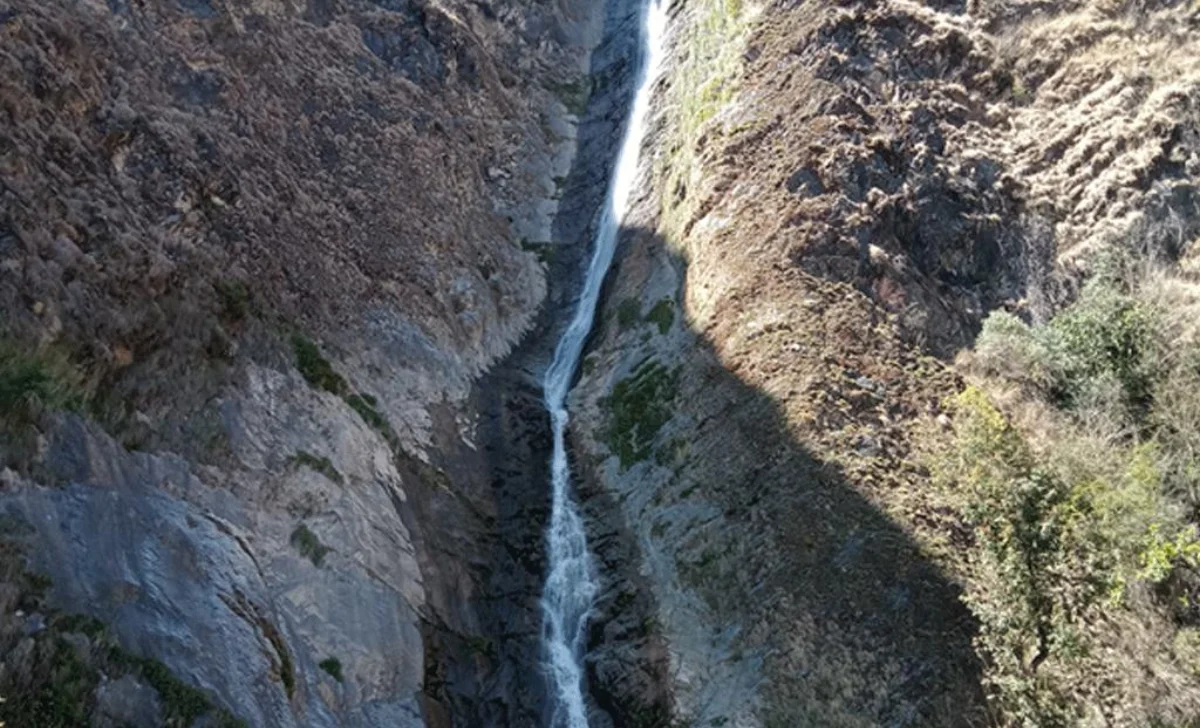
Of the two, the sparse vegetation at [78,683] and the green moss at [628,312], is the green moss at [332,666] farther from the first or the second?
the green moss at [628,312]

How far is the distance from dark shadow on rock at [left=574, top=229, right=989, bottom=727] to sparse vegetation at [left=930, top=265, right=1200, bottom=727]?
1.12 metres

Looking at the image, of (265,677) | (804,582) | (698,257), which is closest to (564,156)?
(698,257)

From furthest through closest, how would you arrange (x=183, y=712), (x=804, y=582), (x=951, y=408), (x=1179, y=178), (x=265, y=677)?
1. (x=1179, y=178)
2. (x=951, y=408)
3. (x=804, y=582)
4. (x=265, y=677)
5. (x=183, y=712)

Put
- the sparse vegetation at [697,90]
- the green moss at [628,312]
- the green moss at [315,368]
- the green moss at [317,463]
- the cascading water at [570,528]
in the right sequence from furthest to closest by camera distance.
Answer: the sparse vegetation at [697,90] < the green moss at [628,312] < the green moss at [315,368] < the cascading water at [570,528] < the green moss at [317,463]

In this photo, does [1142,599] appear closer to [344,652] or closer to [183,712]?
[344,652]

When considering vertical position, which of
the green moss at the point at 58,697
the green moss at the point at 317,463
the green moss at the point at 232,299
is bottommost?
the green moss at the point at 58,697

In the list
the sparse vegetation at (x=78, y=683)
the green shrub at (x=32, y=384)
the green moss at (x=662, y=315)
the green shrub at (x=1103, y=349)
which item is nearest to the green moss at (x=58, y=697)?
the sparse vegetation at (x=78, y=683)

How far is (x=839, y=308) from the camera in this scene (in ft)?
67.6

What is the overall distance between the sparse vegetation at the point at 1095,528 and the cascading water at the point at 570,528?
7.70 metres

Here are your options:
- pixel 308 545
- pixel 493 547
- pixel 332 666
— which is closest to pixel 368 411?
pixel 493 547

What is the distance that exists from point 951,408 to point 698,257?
27.9 ft

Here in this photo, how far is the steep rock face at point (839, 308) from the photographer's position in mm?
15766

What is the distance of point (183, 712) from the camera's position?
11.1 meters

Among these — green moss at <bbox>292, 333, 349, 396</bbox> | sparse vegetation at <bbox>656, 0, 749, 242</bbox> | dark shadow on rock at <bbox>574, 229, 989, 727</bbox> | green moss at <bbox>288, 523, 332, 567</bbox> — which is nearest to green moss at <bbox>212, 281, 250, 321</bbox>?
green moss at <bbox>292, 333, 349, 396</bbox>
